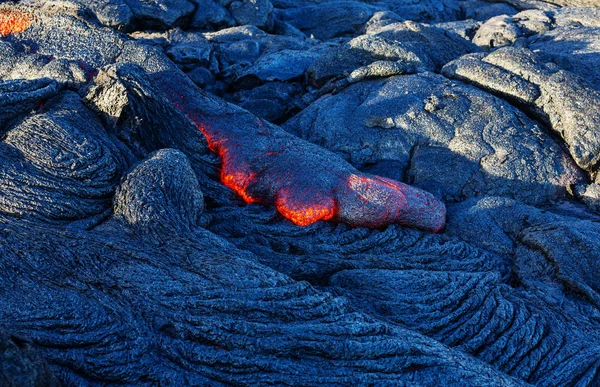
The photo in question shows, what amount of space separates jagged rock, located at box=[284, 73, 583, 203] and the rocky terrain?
0.13ft

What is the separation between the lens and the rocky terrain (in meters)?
5.61

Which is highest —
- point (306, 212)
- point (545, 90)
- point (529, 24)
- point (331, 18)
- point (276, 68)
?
point (529, 24)

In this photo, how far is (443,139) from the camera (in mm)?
11539

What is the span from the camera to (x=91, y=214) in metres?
7.55

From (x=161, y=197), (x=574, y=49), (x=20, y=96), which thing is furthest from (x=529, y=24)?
(x=20, y=96)

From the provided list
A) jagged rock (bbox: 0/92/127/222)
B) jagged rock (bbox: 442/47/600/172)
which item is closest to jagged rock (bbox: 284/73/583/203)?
jagged rock (bbox: 442/47/600/172)

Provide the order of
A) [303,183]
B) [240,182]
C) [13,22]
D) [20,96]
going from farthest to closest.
Result: [13,22], [240,182], [303,183], [20,96]

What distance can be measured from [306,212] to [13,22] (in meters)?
7.05

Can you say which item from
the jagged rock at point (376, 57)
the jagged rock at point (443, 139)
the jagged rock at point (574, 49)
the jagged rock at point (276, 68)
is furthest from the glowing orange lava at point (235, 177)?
the jagged rock at point (574, 49)

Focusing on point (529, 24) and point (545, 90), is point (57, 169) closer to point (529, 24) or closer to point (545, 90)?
point (545, 90)

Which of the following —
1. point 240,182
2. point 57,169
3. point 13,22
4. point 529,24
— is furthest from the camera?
point 529,24

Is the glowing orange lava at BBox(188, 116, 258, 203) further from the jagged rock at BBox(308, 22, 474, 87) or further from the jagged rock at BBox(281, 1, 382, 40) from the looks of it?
the jagged rock at BBox(281, 1, 382, 40)

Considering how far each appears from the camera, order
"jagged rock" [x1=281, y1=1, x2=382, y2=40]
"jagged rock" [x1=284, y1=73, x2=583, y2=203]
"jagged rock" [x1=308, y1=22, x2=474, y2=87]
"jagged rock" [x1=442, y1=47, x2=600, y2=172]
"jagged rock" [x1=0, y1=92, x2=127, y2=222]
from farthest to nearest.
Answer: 1. "jagged rock" [x1=281, y1=1, x2=382, y2=40]
2. "jagged rock" [x1=308, y1=22, x2=474, y2=87]
3. "jagged rock" [x1=442, y1=47, x2=600, y2=172]
4. "jagged rock" [x1=284, y1=73, x2=583, y2=203]
5. "jagged rock" [x1=0, y1=92, x2=127, y2=222]

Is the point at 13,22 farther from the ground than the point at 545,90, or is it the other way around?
the point at 13,22
